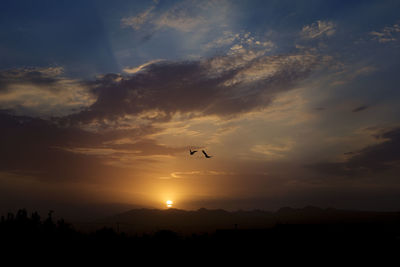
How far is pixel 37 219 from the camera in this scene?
129125 mm

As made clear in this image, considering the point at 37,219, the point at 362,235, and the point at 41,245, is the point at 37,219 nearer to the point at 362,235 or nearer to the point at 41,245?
the point at 41,245

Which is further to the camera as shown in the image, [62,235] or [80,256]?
[62,235]

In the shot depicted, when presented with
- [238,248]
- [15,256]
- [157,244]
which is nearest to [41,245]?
[15,256]

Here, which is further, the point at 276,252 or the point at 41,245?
the point at 41,245

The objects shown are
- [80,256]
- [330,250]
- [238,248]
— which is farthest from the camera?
[80,256]

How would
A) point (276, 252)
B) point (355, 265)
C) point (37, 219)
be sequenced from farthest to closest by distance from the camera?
point (37, 219) < point (276, 252) < point (355, 265)

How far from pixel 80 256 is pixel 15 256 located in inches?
859

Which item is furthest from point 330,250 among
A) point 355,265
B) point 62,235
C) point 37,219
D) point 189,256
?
point 37,219

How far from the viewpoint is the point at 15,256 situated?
7606 cm

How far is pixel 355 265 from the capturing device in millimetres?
45375

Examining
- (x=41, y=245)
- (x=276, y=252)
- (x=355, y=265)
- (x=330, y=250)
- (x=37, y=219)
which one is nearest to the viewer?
(x=355, y=265)

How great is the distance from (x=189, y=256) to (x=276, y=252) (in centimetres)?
1951

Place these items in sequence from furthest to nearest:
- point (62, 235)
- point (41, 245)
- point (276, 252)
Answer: point (62, 235) < point (41, 245) < point (276, 252)

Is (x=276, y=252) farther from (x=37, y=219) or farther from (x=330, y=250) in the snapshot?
(x=37, y=219)
